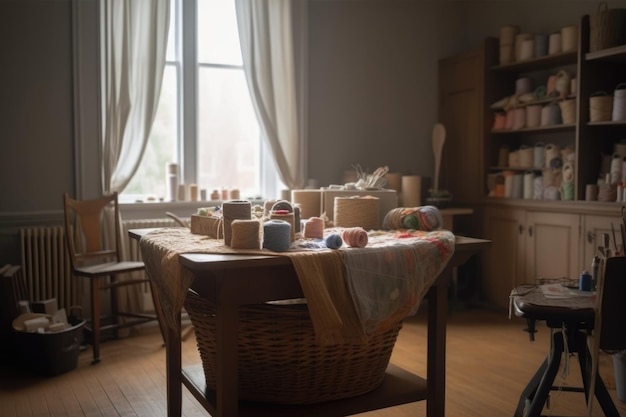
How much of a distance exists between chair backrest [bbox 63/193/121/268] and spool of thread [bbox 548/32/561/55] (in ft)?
10.00

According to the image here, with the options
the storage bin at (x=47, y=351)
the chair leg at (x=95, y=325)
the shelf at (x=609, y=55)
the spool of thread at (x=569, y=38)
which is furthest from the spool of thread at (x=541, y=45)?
the storage bin at (x=47, y=351)

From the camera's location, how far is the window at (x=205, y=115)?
4.20 meters

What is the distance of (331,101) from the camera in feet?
15.4

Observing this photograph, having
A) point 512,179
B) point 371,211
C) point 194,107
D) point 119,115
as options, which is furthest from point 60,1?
point 512,179

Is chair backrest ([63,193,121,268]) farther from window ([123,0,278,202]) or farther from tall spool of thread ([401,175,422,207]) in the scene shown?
tall spool of thread ([401,175,422,207])

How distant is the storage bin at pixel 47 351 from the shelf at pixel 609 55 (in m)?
3.43

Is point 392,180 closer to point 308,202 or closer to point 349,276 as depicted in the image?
point 308,202

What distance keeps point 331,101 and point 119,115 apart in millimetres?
1603

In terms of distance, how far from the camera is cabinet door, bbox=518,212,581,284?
3.94 meters

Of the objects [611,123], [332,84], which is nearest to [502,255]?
[611,123]

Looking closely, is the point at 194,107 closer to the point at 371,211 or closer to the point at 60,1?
the point at 60,1

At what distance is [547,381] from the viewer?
219 centimetres

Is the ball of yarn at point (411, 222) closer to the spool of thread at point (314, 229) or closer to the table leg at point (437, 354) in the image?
the table leg at point (437, 354)

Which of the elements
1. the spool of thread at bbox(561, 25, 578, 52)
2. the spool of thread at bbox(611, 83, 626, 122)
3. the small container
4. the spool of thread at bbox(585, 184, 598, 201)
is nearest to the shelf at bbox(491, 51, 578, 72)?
the spool of thread at bbox(561, 25, 578, 52)
